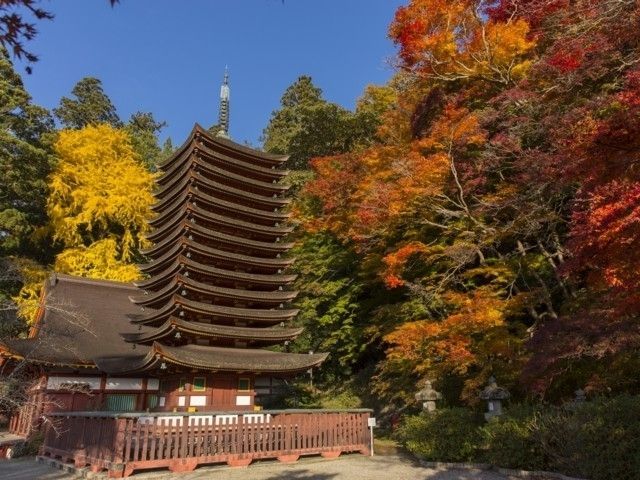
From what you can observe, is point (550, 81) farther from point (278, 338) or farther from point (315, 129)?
point (315, 129)

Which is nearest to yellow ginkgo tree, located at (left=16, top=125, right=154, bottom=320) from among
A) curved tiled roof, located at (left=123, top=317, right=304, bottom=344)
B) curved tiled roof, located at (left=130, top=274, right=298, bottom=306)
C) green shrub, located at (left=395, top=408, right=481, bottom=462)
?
curved tiled roof, located at (left=130, top=274, right=298, bottom=306)

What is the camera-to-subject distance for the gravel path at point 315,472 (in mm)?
8945

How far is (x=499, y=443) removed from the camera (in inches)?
340

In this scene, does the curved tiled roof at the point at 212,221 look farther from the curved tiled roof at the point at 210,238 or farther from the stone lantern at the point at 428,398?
the stone lantern at the point at 428,398

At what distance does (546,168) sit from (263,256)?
1071 cm

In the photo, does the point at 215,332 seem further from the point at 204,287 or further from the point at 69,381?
the point at 69,381

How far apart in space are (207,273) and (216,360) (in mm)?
3153

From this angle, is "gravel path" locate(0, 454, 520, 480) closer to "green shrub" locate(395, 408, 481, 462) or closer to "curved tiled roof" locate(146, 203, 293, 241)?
"green shrub" locate(395, 408, 481, 462)

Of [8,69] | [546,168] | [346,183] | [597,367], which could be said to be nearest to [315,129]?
[346,183]

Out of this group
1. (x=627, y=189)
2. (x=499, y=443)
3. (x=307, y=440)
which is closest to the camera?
(x=627, y=189)

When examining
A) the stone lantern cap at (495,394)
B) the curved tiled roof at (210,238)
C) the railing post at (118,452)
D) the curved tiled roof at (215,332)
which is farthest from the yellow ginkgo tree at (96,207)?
the stone lantern cap at (495,394)

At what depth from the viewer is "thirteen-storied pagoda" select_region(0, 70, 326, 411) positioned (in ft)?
47.2

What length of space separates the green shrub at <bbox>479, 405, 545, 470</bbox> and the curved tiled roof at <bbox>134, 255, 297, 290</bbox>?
969 centimetres

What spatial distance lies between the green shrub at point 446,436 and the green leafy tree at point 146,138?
85.1ft
